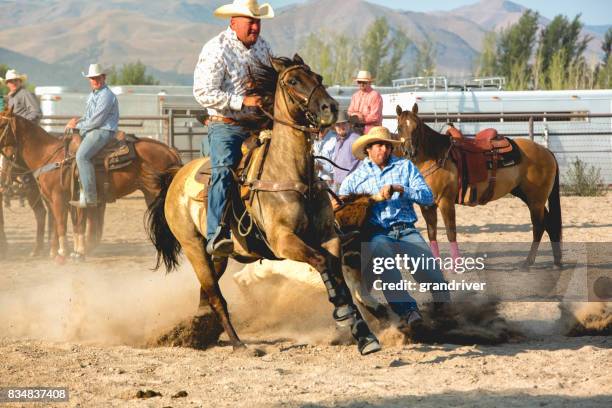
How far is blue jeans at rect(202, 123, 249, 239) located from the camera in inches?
246

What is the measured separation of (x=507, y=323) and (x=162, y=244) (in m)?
2.79

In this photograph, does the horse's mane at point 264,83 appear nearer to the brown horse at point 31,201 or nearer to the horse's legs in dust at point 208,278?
the horse's legs in dust at point 208,278

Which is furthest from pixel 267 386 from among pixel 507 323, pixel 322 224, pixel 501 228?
pixel 501 228

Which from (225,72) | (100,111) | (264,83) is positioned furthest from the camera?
(100,111)

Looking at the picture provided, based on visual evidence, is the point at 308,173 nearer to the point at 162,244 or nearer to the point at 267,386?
the point at 267,386

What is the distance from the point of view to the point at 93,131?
38.0 feet

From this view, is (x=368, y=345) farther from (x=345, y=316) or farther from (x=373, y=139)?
(x=373, y=139)

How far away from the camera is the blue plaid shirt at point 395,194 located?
6473mm

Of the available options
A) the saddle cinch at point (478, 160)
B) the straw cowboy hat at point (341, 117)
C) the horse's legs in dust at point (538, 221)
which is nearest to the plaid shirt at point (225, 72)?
the straw cowboy hat at point (341, 117)

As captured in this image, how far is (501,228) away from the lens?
13492 millimetres

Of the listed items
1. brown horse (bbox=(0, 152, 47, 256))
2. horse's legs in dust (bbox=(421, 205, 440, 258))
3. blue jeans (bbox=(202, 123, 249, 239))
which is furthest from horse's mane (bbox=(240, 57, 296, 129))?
brown horse (bbox=(0, 152, 47, 256))

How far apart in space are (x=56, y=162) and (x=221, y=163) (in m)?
6.14

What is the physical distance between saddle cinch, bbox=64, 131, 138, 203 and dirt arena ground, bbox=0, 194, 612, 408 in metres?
2.45

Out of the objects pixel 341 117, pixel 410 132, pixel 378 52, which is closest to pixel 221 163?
pixel 341 117
